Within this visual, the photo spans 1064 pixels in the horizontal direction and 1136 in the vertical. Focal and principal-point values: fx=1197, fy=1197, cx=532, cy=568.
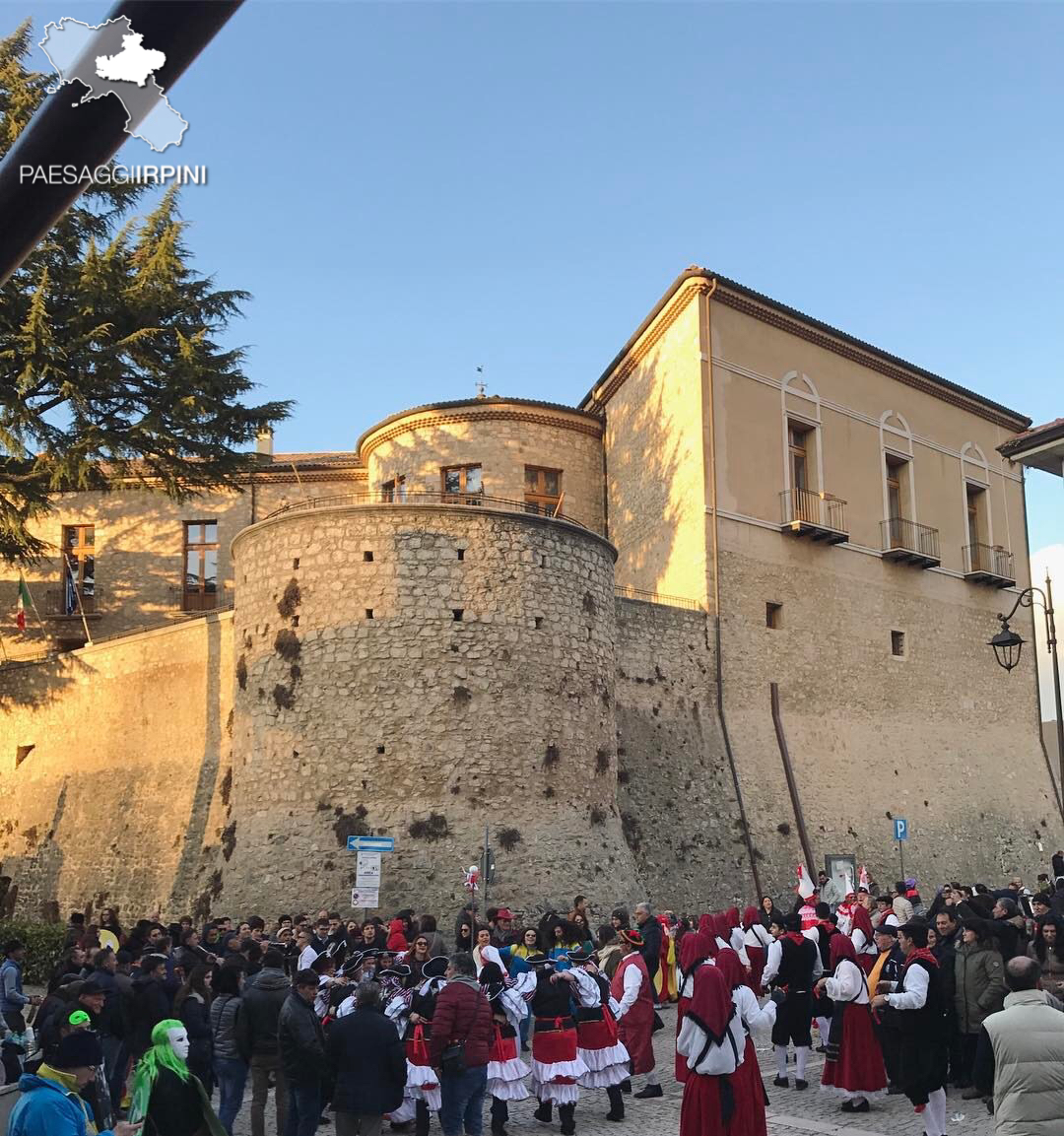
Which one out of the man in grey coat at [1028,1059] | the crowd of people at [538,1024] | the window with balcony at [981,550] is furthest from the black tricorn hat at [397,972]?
the window with balcony at [981,550]

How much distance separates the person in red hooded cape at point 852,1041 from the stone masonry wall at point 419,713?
26.3ft

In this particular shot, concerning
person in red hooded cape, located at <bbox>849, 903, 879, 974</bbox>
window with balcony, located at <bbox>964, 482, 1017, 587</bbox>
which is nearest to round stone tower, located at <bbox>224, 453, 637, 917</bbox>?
person in red hooded cape, located at <bbox>849, 903, 879, 974</bbox>

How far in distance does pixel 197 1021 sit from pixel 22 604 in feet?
80.4

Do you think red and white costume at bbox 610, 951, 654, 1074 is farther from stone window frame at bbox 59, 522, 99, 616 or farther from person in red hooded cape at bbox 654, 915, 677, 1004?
stone window frame at bbox 59, 522, 99, 616

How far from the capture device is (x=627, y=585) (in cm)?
2886

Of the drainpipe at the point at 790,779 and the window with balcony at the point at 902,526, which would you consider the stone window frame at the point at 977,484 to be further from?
the drainpipe at the point at 790,779

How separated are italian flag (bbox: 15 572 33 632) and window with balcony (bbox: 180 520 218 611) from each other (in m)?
4.01

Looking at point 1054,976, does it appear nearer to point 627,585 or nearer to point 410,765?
point 410,765

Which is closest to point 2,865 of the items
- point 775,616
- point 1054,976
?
point 775,616

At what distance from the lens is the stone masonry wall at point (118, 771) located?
22031mm

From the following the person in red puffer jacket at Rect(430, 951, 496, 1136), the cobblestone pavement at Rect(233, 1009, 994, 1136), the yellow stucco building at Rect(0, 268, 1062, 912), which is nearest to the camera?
the person in red puffer jacket at Rect(430, 951, 496, 1136)

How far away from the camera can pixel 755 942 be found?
47.2 feet

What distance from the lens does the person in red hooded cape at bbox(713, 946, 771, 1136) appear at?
785 cm

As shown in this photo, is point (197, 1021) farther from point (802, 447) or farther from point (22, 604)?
point (22, 604)
